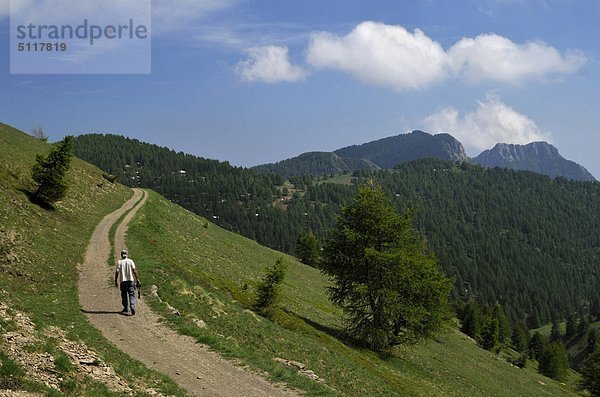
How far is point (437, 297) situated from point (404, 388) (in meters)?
12.5

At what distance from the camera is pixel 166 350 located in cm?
1680

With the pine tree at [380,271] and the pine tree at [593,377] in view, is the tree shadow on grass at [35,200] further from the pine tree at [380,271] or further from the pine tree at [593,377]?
the pine tree at [593,377]

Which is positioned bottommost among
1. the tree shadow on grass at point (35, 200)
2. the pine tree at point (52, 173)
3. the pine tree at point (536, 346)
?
the pine tree at point (536, 346)

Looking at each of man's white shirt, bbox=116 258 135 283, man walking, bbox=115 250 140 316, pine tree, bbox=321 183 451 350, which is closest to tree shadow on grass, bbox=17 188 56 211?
man's white shirt, bbox=116 258 135 283

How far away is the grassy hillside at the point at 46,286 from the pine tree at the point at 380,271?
1928 centimetres

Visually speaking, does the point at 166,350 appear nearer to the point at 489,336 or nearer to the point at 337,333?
the point at 337,333

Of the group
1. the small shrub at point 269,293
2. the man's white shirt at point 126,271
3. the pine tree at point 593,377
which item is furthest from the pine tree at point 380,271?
the pine tree at point 593,377

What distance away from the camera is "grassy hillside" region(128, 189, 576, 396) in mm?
19641

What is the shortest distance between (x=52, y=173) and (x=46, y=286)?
19.4 m

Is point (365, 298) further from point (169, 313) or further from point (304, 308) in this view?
point (169, 313)

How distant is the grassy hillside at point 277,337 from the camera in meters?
19.6

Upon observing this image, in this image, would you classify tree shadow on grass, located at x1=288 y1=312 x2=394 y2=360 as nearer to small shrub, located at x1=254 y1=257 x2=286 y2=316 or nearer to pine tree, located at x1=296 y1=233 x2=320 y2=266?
small shrub, located at x1=254 y1=257 x2=286 y2=316

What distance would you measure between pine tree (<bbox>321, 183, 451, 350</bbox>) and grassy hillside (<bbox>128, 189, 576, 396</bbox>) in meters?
2.04

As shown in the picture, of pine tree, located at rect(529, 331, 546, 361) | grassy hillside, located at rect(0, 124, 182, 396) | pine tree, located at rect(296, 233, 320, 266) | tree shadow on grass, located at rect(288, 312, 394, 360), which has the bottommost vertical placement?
pine tree, located at rect(529, 331, 546, 361)
